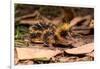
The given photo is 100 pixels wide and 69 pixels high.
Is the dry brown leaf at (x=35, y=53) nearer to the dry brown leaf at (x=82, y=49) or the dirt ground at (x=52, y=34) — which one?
the dirt ground at (x=52, y=34)

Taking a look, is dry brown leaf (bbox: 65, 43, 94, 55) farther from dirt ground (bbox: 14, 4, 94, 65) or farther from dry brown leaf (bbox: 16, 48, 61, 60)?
dry brown leaf (bbox: 16, 48, 61, 60)

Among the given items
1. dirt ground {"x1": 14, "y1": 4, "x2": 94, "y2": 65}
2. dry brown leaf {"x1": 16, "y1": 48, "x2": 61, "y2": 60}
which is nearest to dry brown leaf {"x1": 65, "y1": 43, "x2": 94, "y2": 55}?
dirt ground {"x1": 14, "y1": 4, "x2": 94, "y2": 65}

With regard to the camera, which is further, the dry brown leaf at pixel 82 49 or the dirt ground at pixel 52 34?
the dry brown leaf at pixel 82 49

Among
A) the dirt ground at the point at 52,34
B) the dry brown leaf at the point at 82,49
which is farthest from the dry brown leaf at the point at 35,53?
the dry brown leaf at the point at 82,49

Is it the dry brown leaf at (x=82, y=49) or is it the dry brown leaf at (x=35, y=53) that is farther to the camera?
the dry brown leaf at (x=82, y=49)
